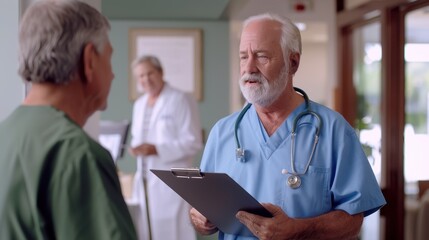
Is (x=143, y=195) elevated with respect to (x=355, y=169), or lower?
lower

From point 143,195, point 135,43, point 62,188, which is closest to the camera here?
point 62,188

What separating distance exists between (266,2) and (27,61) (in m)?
5.25

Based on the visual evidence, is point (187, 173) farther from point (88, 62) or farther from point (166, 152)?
point (166, 152)

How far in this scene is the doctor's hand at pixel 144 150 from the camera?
404 centimetres

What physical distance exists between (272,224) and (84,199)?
25.5 inches

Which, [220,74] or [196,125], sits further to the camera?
[220,74]

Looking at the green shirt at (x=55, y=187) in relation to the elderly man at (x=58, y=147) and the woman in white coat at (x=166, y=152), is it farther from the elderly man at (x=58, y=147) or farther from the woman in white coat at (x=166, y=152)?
the woman in white coat at (x=166, y=152)

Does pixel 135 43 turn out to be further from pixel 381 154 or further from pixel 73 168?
pixel 73 168

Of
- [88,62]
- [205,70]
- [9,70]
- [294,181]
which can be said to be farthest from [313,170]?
[205,70]

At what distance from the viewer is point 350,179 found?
161 cm

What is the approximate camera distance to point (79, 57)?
1.04 meters

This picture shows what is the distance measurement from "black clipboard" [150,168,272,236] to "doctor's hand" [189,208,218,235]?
0.04 meters

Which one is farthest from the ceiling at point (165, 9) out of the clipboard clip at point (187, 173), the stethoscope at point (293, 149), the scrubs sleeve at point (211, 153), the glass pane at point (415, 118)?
the clipboard clip at point (187, 173)

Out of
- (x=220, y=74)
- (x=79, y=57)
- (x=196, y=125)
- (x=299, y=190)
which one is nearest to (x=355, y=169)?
(x=299, y=190)
